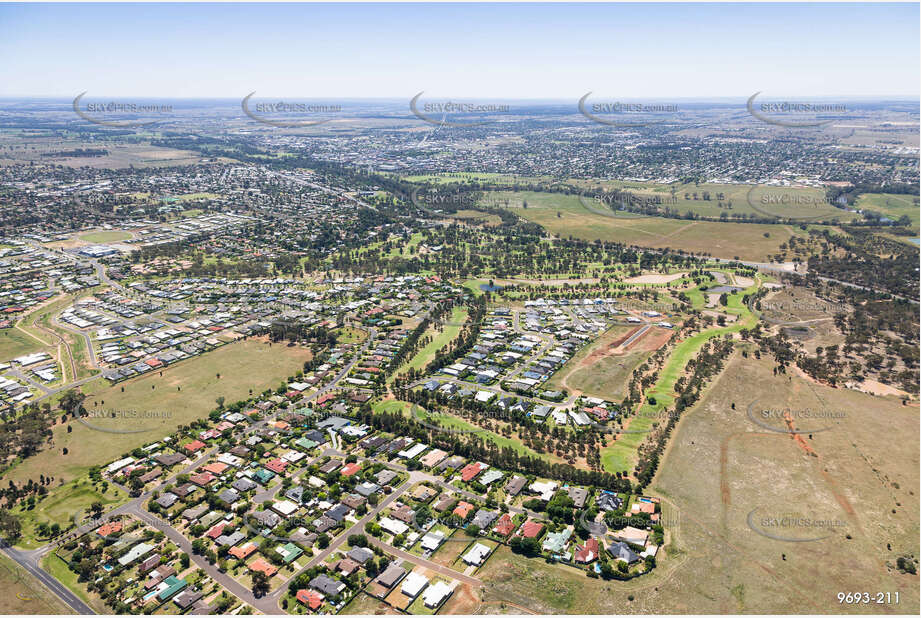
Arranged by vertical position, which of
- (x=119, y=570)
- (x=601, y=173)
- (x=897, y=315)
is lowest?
(x=119, y=570)

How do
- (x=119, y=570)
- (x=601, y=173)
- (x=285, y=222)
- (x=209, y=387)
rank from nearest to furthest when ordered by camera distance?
1. (x=119, y=570)
2. (x=209, y=387)
3. (x=285, y=222)
4. (x=601, y=173)

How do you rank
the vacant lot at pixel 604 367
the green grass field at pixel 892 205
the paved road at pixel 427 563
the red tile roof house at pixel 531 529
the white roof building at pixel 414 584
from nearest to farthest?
1. the white roof building at pixel 414 584
2. the paved road at pixel 427 563
3. the red tile roof house at pixel 531 529
4. the vacant lot at pixel 604 367
5. the green grass field at pixel 892 205

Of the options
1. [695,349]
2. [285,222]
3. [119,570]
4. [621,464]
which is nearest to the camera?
[119,570]

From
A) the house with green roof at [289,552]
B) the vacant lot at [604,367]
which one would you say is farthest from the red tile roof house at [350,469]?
the vacant lot at [604,367]

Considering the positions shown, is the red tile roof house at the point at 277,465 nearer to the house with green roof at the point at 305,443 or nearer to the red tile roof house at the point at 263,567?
the house with green roof at the point at 305,443

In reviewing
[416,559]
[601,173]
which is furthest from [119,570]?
[601,173]

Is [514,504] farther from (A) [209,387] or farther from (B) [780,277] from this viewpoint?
(B) [780,277]
